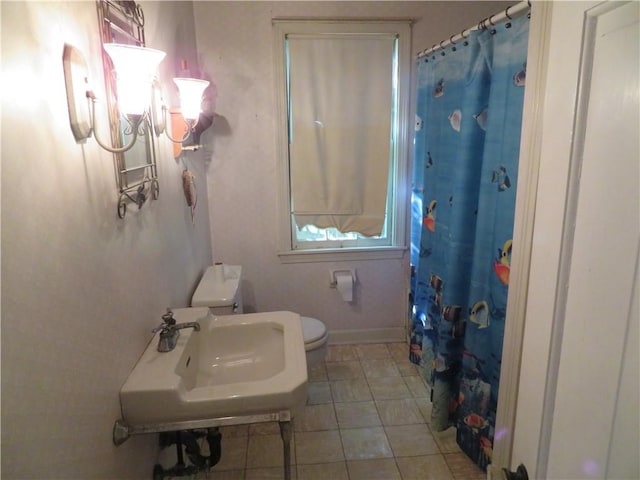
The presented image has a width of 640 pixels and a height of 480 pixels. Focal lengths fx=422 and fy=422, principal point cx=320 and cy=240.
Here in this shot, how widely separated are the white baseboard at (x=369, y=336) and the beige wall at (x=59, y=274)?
1862 mm

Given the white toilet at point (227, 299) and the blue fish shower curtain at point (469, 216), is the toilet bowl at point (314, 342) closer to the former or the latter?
the white toilet at point (227, 299)

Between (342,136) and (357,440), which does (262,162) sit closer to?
(342,136)

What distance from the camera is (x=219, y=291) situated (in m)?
2.08

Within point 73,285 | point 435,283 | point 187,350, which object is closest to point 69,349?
point 73,285

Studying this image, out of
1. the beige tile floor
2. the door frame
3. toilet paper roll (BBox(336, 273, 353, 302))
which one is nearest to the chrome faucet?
the beige tile floor

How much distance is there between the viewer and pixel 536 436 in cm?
76

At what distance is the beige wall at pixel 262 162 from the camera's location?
8.38 ft

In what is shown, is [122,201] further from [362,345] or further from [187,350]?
[362,345]

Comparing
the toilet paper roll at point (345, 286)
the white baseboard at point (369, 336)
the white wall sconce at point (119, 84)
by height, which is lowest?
the white baseboard at point (369, 336)

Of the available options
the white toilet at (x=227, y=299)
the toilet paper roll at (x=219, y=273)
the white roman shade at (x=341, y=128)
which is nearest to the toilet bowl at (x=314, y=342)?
the white toilet at (x=227, y=299)

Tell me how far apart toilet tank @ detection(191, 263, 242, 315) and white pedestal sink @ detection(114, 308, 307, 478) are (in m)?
0.32

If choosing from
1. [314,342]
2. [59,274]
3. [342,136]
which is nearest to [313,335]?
[314,342]

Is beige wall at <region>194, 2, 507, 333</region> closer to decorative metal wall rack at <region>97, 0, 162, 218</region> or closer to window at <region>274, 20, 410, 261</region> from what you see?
window at <region>274, 20, 410, 261</region>

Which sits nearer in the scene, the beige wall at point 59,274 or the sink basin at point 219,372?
the beige wall at point 59,274
